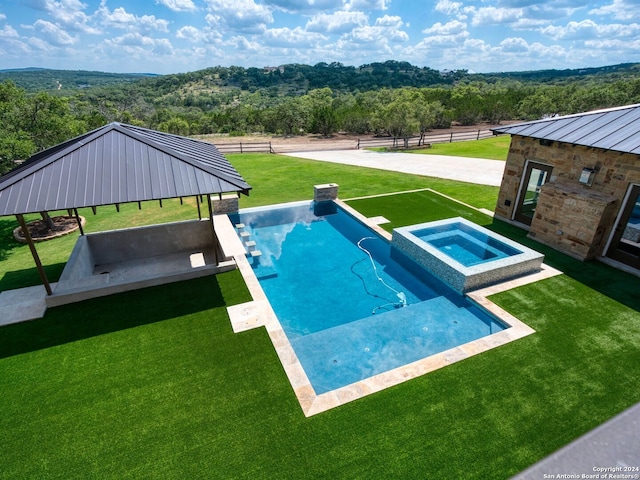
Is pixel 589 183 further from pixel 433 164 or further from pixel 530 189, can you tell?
pixel 433 164

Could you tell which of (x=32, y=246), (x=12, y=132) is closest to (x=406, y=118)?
(x=12, y=132)

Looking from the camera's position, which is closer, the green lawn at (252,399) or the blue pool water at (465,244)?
the green lawn at (252,399)

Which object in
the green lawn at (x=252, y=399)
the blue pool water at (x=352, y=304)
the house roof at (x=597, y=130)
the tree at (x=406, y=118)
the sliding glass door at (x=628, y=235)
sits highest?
the house roof at (x=597, y=130)

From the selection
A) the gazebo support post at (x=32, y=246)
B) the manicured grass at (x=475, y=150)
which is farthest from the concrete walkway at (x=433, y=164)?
the gazebo support post at (x=32, y=246)

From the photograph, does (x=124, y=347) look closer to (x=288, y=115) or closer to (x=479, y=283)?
(x=479, y=283)

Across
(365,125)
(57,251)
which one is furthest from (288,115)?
(57,251)

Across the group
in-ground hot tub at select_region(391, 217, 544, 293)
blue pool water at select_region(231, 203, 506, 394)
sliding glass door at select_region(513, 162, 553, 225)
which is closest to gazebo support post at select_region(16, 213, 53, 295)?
blue pool water at select_region(231, 203, 506, 394)

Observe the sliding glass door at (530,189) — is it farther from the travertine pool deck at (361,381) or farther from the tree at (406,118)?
the tree at (406,118)

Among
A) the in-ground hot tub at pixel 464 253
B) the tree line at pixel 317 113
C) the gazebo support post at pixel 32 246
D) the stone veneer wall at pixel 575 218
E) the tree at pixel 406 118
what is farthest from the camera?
the tree at pixel 406 118
